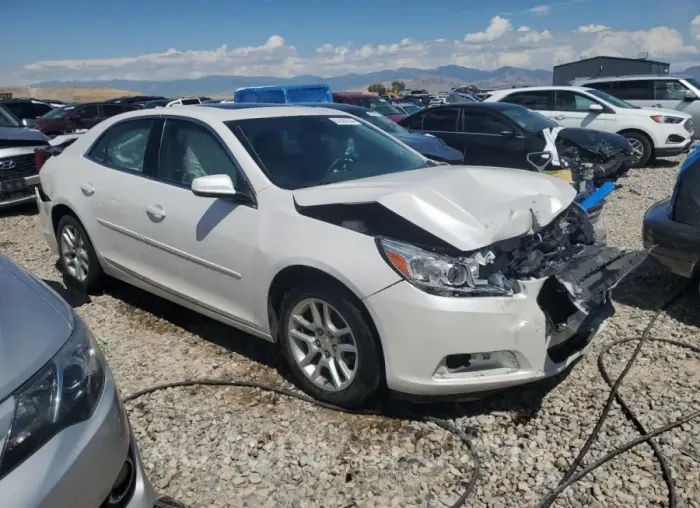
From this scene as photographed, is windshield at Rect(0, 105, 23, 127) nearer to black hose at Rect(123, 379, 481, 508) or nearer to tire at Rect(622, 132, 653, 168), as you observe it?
black hose at Rect(123, 379, 481, 508)

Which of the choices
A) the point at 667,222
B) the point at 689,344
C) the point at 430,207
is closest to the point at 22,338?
the point at 430,207

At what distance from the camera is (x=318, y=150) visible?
3.78 m

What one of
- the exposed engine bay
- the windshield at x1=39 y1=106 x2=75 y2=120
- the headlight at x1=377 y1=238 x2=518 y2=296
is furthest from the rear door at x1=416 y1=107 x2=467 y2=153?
the windshield at x1=39 y1=106 x2=75 y2=120

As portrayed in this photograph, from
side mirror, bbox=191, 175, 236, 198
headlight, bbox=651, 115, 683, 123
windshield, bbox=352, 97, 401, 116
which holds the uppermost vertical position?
side mirror, bbox=191, 175, 236, 198

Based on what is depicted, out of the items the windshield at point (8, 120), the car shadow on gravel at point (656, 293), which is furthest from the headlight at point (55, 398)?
the windshield at point (8, 120)

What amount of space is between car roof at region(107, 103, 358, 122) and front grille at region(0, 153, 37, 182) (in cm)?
475

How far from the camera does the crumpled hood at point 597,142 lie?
893 cm

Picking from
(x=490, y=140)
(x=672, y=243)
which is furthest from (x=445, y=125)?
(x=672, y=243)

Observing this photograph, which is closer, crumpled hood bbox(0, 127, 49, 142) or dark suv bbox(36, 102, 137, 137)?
crumpled hood bbox(0, 127, 49, 142)

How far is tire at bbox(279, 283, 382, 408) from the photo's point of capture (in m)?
2.84

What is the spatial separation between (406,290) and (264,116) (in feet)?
6.05

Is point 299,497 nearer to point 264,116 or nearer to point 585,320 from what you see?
point 585,320

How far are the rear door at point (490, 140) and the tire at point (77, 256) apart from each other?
6.48 metres

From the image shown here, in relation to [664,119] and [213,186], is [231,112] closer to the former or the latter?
[213,186]
